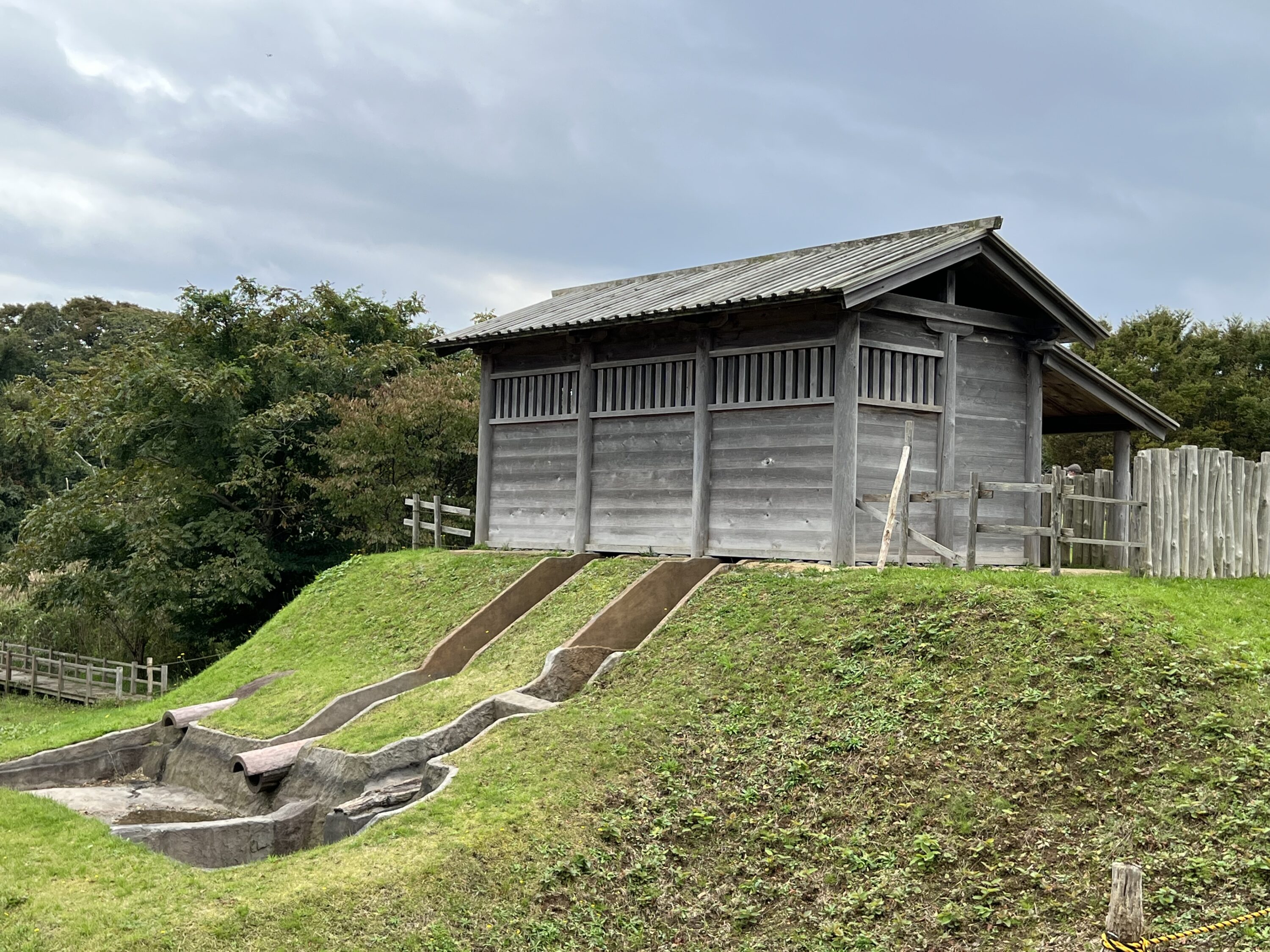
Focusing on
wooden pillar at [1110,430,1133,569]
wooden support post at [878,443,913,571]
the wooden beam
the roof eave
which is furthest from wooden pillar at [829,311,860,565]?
wooden pillar at [1110,430,1133,569]

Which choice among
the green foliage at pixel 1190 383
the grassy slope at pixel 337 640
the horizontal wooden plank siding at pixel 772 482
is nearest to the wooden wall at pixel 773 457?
the horizontal wooden plank siding at pixel 772 482

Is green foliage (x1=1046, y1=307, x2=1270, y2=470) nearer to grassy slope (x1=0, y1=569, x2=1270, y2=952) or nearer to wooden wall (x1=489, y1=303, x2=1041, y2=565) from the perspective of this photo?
wooden wall (x1=489, y1=303, x2=1041, y2=565)

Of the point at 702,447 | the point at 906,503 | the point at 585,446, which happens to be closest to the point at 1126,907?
the point at 906,503

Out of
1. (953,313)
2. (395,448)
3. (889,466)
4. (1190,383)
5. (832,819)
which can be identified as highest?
(1190,383)

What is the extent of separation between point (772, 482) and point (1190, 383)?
25.3 meters

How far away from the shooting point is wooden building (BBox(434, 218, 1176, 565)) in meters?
15.4

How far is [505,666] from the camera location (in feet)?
48.0

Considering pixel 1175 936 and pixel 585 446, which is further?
pixel 585 446

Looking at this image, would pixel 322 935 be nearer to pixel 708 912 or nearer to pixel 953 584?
pixel 708 912

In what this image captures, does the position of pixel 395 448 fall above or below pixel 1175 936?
A: above

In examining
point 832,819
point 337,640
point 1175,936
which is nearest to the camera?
point 1175,936

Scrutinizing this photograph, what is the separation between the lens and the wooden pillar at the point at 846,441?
14977 millimetres

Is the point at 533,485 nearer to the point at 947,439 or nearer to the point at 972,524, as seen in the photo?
the point at 947,439

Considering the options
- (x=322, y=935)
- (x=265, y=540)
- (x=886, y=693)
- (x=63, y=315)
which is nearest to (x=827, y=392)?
(x=886, y=693)
